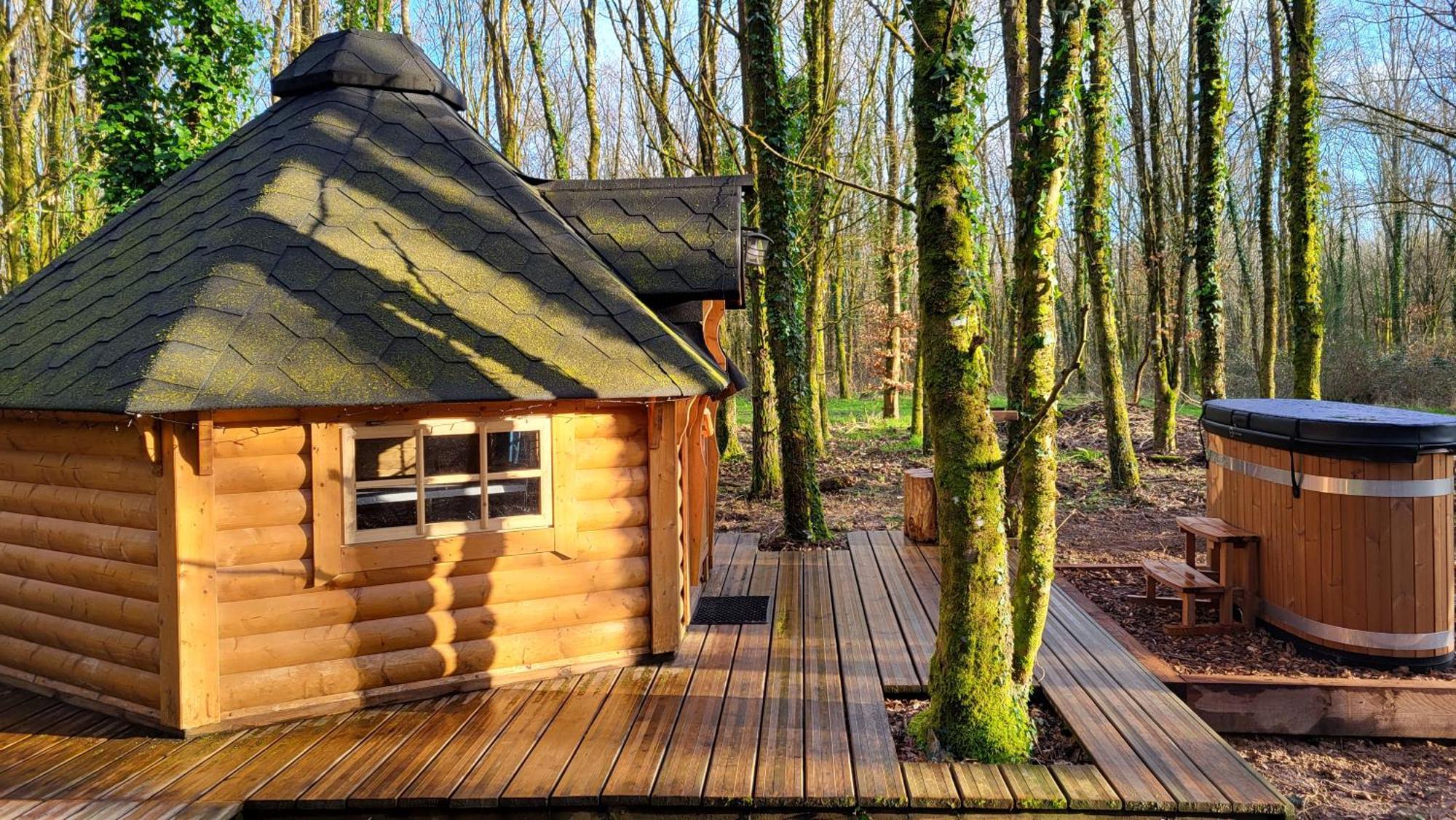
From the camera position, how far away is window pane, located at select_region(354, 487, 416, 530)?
4617 millimetres

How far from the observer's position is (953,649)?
3.77m

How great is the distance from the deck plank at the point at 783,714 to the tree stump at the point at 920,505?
207 cm

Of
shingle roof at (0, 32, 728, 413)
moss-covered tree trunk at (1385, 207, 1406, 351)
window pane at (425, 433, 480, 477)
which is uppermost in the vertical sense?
moss-covered tree trunk at (1385, 207, 1406, 351)

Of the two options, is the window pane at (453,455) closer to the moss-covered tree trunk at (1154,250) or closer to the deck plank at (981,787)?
the deck plank at (981,787)

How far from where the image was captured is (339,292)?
4.70 metres

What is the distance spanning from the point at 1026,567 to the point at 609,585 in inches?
103

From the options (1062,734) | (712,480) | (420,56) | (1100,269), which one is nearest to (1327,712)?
(1062,734)

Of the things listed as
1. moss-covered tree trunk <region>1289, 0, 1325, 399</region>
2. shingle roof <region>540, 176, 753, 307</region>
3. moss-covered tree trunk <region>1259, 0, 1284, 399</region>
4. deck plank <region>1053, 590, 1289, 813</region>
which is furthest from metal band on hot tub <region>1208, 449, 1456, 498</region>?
moss-covered tree trunk <region>1259, 0, 1284, 399</region>

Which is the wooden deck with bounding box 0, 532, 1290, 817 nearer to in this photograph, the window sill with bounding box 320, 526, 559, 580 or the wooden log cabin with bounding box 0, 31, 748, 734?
the wooden log cabin with bounding box 0, 31, 748, 734

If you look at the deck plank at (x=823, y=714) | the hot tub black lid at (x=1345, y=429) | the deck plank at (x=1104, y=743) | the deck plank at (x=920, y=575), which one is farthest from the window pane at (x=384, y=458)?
the hot tub black lid at (x=1345, y=429)

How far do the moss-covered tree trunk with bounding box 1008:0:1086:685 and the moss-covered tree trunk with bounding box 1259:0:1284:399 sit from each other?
1053cm

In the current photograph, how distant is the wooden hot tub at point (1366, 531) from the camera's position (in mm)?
4723

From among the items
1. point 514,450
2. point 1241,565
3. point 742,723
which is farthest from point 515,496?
point 1241,565

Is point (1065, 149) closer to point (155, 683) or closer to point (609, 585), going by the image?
point (609, 585)
